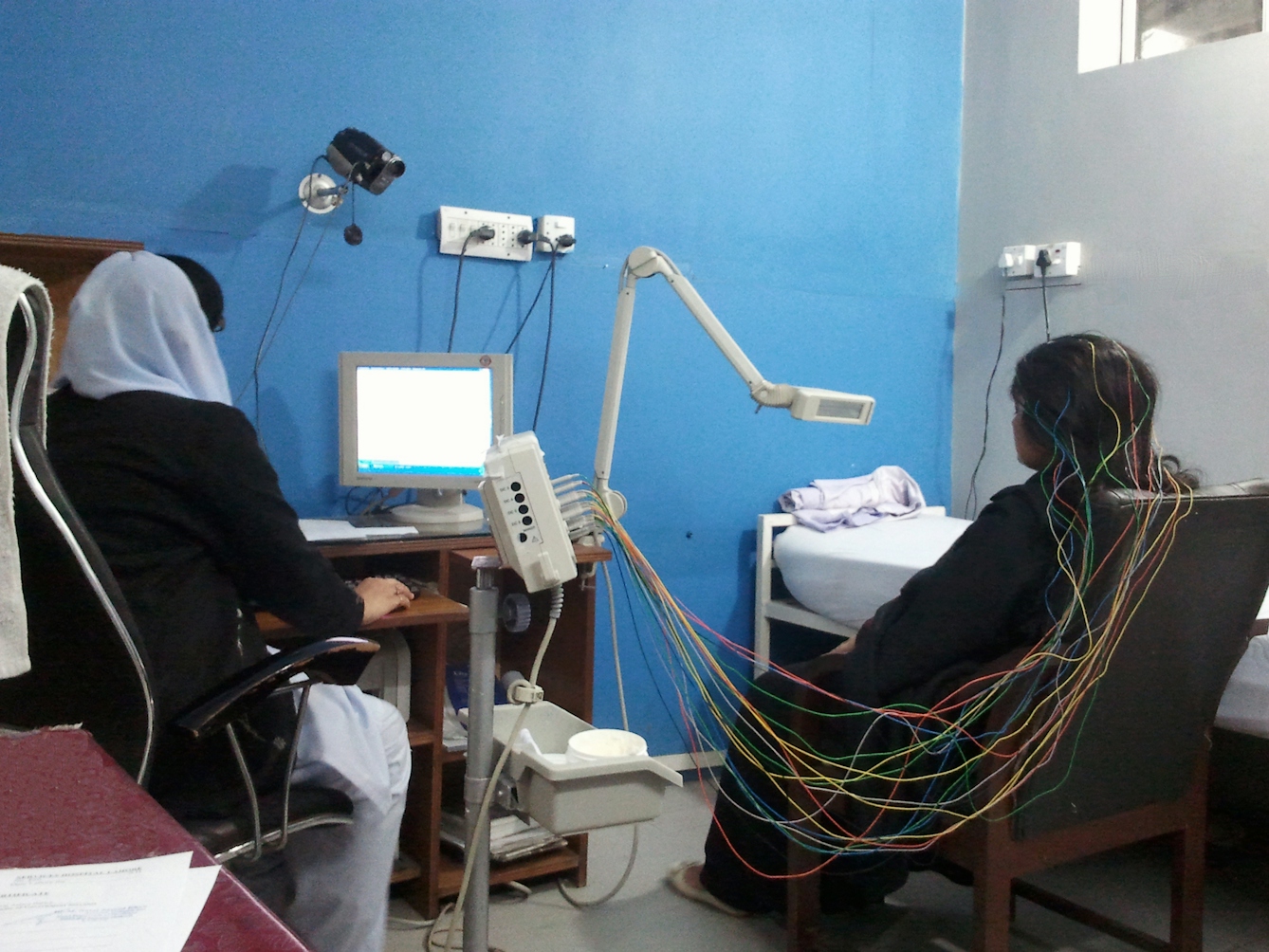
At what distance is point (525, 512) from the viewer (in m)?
1.15

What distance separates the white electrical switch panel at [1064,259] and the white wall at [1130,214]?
0.03 meters

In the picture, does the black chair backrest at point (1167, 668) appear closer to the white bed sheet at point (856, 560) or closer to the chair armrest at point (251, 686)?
the white bed sheet at point (856, 560)

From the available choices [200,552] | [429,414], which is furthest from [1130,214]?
[200,552]

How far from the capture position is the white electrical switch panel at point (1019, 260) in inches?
116

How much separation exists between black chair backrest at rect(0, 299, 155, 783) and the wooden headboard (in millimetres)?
799

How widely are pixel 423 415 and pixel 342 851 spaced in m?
0.97

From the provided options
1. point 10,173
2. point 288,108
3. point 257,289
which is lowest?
point 257,289

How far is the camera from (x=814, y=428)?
297 centimetres

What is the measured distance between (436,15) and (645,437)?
3.70 feet

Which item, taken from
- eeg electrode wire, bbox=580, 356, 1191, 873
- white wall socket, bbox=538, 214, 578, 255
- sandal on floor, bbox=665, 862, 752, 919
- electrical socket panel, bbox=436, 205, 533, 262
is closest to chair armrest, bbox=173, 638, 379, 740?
eeg electrode wire, bbox=580, 356, 1191, 873

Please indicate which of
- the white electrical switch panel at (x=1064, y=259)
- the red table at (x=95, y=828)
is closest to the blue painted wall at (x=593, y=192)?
the white electrical switch panel at (x=1064, y=259)

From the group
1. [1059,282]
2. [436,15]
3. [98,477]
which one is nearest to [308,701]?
[98,477]

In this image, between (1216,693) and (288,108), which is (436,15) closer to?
(288,108)

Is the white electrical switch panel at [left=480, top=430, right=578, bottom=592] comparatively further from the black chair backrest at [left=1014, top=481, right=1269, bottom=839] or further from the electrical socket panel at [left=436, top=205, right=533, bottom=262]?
the electrical socket panel at [left=436, top=205, right=533, bottom=262]
